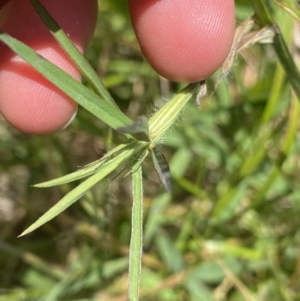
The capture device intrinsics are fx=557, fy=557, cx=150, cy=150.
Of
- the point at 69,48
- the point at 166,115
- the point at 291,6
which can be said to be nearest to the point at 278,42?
the point at 291,6

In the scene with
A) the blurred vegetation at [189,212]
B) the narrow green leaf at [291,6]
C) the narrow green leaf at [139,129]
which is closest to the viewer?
the narrow green leaf at [139,129]

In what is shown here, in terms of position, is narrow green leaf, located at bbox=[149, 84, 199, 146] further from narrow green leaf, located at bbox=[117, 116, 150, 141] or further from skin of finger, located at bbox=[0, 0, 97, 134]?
skin of finger, located at bbox=[0, 0, 97, 134]

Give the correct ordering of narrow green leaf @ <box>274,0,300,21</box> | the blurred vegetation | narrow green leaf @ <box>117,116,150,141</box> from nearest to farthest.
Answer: narrow green leaf @ <box>117,116,150,141</box> < narrow green leaf @ <box>274,0,300,21</box> < the blurred vegetation

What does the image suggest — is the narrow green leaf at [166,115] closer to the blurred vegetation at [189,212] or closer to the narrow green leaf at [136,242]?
the narrow green leaf at [136,242]

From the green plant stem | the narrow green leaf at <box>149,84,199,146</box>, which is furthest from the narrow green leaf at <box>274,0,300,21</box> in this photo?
the narrow green leaf at <box>149,84,199,146</box>

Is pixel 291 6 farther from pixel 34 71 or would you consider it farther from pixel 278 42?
pixel 34 71

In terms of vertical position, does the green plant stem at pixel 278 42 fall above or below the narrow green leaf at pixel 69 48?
below

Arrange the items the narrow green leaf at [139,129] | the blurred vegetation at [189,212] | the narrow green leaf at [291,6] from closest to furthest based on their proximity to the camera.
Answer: the narrow green leaf at [139,129], the narrow green leaf at [291,6], the blurred vegetation at [189,212]

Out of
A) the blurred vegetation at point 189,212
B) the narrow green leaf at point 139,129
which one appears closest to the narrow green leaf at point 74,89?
the narrow green leaf at point 139,129
